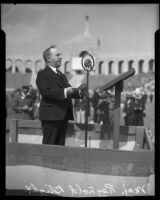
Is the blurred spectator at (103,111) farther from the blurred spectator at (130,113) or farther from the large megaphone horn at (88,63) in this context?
the large megaphone horn at (88,63)

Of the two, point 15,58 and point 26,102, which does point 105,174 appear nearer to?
point 26,102

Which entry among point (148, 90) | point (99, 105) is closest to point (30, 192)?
point (99, 105)

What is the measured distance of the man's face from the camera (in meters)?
4.10

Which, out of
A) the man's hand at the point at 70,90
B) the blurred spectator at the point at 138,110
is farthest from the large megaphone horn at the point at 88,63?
the blurred spectator at the point at 138,110

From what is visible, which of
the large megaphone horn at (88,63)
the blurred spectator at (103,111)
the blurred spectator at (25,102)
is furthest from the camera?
the blurred spectator at (103,111)

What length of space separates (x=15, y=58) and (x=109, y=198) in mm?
51243
